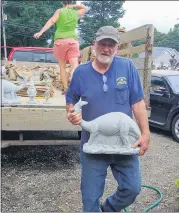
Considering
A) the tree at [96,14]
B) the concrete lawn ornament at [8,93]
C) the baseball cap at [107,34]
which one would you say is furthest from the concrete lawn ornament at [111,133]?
the tree at [96,14]

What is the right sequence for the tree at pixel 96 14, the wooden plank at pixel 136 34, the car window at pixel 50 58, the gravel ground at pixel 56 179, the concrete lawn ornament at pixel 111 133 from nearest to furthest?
the concrete lawn ornament at pixel 111 133, the gravel ground at pixel 56 179, the wooden plank at pixel 136 34, the car window at pixel 50 58, the tree at pixel 96 14

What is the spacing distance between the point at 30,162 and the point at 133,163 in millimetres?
2545

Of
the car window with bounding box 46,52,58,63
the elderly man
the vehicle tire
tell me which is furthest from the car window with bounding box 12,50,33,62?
the elderly man

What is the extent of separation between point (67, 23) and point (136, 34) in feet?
3.29

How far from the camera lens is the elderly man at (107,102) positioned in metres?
2.55

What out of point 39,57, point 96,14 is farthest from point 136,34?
point 96,14

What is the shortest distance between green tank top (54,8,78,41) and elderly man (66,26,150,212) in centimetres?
240

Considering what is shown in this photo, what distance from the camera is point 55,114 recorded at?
395 cm

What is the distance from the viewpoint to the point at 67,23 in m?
4.93

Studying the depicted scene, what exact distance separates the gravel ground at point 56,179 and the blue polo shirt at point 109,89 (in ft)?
4.49

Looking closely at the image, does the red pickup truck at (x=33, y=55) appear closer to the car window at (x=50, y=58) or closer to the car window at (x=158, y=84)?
the car window at (x=50, y=58)

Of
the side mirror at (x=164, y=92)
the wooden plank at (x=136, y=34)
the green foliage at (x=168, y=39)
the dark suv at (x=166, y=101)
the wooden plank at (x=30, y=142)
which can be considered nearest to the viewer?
the wooden plank at (x=30, y=142)

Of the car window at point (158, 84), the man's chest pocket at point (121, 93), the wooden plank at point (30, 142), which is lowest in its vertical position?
the wooden plank at point (30, 142)

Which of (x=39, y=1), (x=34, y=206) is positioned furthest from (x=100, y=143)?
(x=39, y=1)
